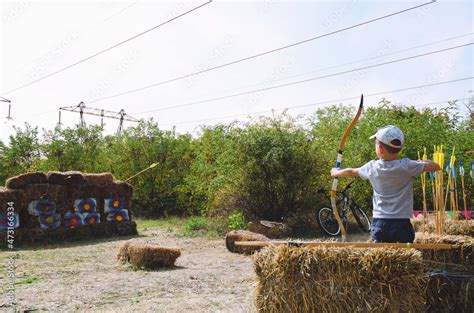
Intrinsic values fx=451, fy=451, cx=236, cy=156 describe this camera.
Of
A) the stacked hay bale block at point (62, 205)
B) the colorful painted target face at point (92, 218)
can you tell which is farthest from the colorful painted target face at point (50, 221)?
the colorful painted target face at point (92, 218)

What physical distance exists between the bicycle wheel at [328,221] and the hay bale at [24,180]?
6606 millimetres

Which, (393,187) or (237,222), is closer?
(393,187)

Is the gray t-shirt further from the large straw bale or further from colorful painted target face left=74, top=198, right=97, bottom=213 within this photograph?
colorful painted target face left=74, top=198, right=97, bottom=213

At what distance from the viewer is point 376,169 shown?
11.4 feet

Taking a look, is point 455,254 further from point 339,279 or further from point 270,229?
point 270,229

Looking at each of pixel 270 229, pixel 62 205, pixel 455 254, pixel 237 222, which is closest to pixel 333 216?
pixel 270 229

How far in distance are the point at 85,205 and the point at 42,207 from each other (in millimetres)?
1122

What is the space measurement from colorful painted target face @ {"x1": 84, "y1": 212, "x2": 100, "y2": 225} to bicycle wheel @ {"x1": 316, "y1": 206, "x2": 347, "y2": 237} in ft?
18.4

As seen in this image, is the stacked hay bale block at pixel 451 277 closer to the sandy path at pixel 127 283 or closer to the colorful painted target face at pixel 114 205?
the sandy path at pixel 127 283

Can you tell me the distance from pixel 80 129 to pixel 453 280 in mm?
16709

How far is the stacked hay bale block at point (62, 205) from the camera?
1026 centimetres

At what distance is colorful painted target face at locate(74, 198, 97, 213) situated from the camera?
11.2 metres

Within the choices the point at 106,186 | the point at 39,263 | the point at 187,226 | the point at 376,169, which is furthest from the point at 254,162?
the point at 376,169

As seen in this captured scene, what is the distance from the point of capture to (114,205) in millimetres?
11961
